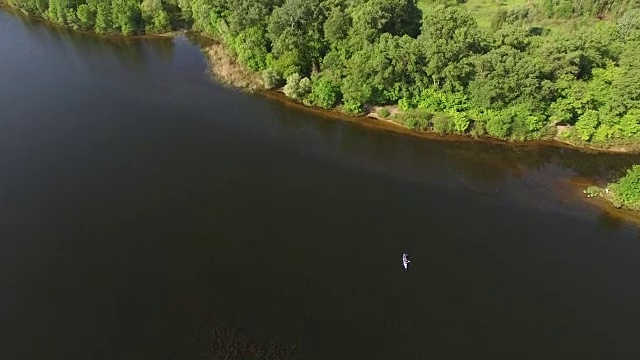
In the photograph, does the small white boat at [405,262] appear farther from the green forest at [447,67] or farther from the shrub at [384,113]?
the shrub at [384,113]

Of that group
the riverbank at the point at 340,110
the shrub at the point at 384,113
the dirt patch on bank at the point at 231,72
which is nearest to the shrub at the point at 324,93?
the riverbank at the point at 340,110

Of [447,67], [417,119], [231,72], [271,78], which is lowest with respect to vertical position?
[417,119]

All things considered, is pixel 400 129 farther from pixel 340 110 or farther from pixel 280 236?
pixel 280 236

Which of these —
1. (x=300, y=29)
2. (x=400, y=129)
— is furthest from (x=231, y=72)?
(x=400, y=129)

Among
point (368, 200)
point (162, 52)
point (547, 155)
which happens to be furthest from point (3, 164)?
point (547, 155)

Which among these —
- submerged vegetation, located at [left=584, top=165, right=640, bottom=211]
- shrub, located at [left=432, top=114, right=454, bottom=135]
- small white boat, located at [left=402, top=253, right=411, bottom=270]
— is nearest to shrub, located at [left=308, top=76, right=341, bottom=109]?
shrub, located at [left=432, top=114, right=454, bottom=135]

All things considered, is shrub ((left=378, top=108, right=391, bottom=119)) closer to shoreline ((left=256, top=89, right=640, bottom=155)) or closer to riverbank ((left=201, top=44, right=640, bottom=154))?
riverbank ((left=201, top=44, right=640, bottom=154))
